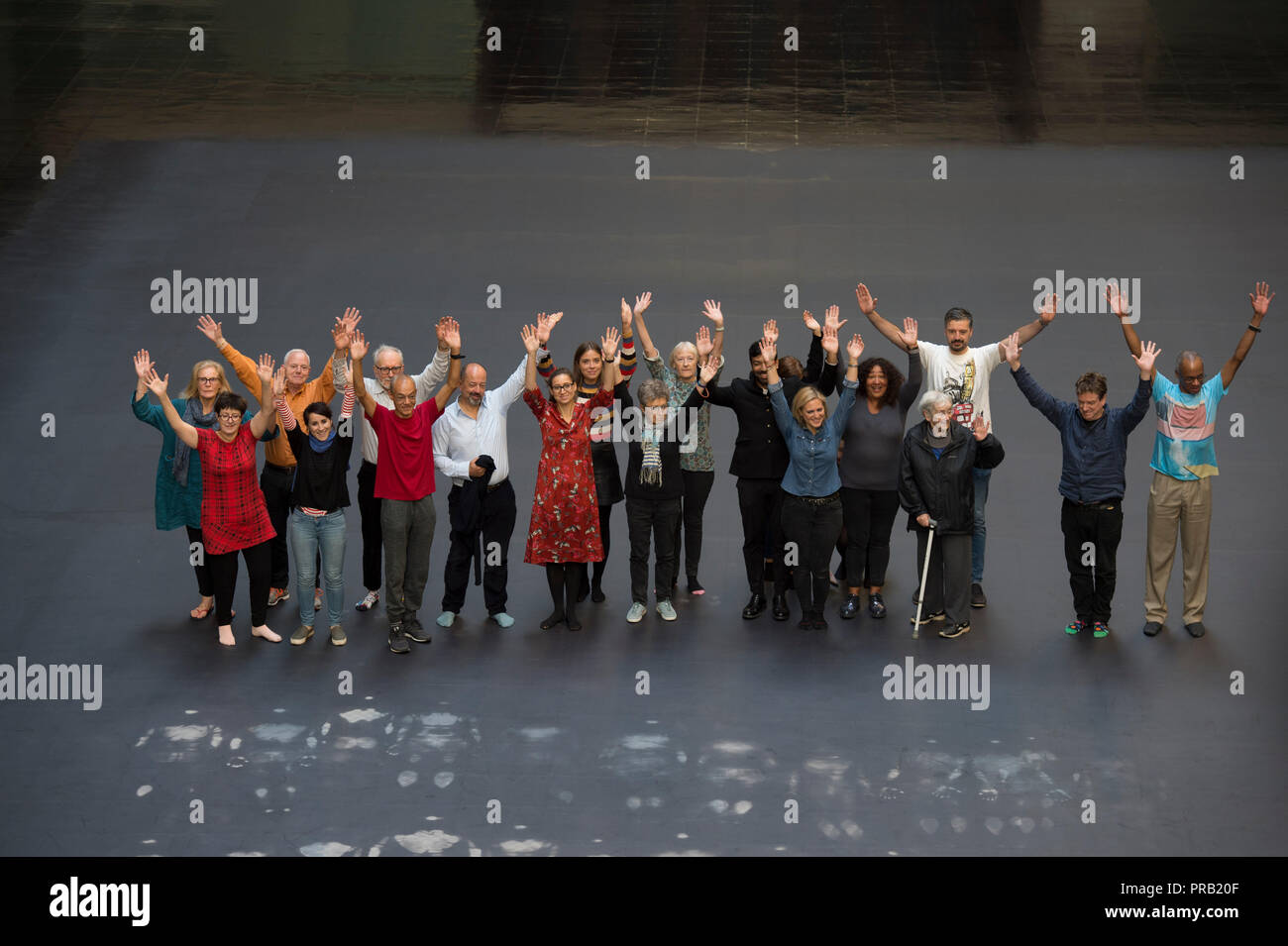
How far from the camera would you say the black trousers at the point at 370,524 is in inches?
386

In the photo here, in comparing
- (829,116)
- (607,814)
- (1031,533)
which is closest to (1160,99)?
(829,116)

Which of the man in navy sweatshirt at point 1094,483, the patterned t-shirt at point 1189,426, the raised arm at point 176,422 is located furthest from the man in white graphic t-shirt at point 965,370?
the raised arm at point 176,422

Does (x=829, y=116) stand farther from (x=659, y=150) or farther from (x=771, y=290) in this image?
(x=771, y=290)

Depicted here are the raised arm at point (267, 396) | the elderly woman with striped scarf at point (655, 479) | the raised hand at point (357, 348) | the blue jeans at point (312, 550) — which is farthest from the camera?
the elderly woman with striped scarf at point (655, 479)

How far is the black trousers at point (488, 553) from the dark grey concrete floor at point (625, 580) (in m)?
0.19

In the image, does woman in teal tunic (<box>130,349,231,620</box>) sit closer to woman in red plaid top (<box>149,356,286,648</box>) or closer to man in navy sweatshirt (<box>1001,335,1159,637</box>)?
woman in red plaid top (<box>149,356,286,648</box>)

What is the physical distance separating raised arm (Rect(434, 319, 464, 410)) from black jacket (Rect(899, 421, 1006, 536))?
2.84 metres

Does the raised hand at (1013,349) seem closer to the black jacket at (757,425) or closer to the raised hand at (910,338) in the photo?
the raised hand at (910,338)

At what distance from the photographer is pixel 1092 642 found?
9.36m

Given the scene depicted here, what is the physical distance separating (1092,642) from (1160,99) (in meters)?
8.67

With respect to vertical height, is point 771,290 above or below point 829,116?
below
